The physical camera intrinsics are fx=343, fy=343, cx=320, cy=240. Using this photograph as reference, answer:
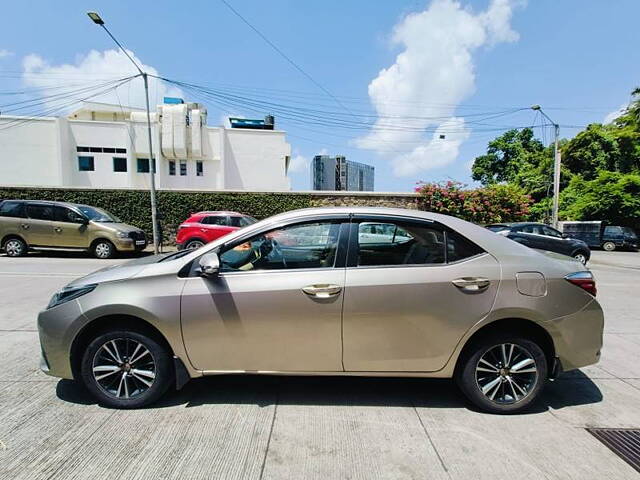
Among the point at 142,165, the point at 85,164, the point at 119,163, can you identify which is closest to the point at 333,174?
the point at 142,165

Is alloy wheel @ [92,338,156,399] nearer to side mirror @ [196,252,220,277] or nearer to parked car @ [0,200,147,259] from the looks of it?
side mirror @ [196,252,220,277]

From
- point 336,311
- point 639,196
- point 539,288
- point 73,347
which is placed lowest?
point 73,347

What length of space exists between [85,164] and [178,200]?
63.3 feet

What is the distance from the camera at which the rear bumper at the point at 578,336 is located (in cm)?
276

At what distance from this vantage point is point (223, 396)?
3.00 m

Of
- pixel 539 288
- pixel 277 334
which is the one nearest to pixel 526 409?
pixel 539 288

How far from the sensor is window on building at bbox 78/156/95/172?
96.1ft

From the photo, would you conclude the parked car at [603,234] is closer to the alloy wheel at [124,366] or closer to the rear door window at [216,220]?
the rear door window at [216,220]

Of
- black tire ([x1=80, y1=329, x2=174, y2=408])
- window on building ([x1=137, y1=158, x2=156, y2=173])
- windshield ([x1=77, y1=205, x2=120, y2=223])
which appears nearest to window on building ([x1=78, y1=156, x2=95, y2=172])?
window on building ([x1=137, y1=158, x2=156, y2=173])

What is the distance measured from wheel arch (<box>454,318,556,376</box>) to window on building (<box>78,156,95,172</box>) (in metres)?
34.6

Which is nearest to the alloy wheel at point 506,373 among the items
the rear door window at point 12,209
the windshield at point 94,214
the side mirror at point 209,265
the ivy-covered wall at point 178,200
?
the side mirror at point 209,265

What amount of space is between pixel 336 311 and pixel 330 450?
940mm

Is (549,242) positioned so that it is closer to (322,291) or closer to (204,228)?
(204,228)

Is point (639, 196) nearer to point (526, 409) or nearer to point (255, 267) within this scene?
point (526, 409)
